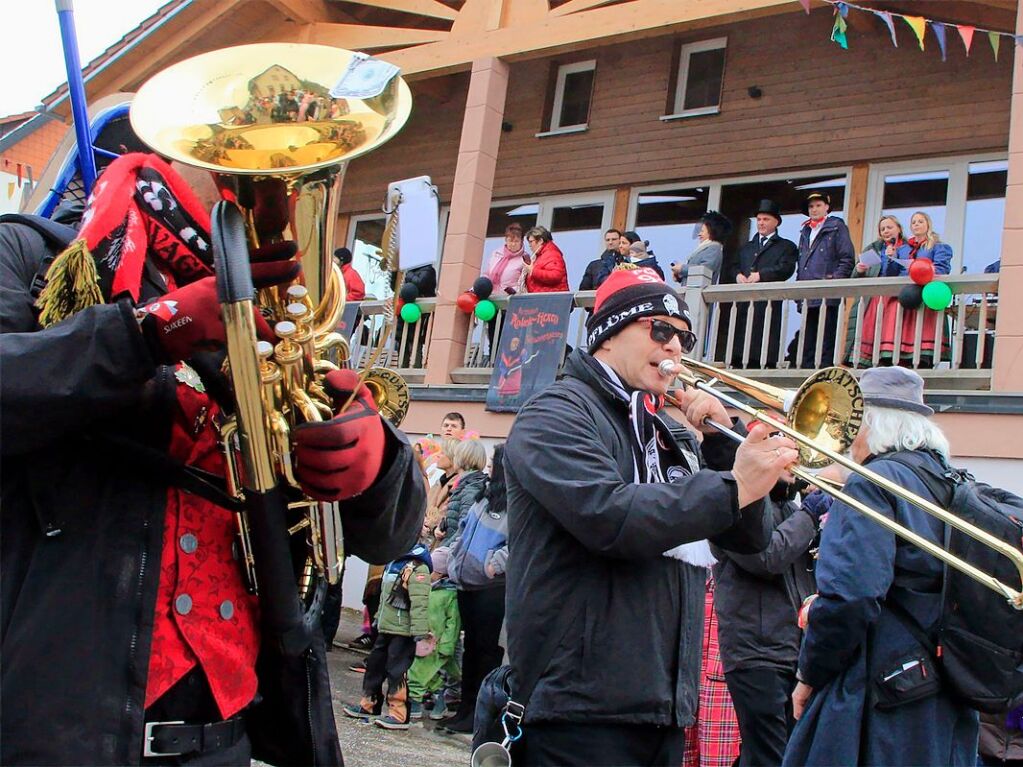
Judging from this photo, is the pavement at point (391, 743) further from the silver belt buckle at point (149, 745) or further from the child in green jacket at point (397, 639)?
the silver belt buckle at point (149, 745)

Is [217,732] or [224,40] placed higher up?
[224,40]

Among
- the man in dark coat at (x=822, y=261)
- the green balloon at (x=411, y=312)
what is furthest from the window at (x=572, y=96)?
the man in dark coat at (x=822, y=261)

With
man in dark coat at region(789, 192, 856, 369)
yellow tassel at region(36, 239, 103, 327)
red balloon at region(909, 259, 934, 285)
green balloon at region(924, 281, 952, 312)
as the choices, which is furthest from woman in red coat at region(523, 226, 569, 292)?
yellow tassel at region(36, 239, 103, 327)

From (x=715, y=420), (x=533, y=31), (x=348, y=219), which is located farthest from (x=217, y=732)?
(x=348, y=219)

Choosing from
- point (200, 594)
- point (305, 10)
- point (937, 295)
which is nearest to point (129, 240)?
point (200, 594)

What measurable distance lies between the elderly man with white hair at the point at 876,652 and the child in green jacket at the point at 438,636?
4293mm

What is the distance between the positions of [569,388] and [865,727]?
1.57 m

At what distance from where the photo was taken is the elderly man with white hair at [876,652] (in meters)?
3.58

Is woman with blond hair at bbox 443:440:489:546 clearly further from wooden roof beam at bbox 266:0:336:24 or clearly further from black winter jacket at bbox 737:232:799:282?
wooden roof beam at bbox 266:0:336:24

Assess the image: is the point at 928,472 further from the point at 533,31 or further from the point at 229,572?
the point at 533,31

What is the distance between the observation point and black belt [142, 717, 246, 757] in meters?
1.80

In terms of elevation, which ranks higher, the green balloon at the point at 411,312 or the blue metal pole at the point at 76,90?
the green balloon at the point at 411,312

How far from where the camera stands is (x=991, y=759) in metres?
4.54

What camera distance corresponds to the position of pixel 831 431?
356 centimetres
